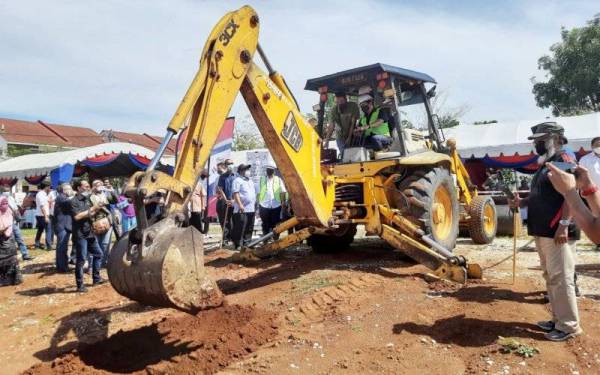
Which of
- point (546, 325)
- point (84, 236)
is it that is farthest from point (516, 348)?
point (84, 236)

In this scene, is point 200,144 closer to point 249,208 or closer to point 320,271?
point 320,271

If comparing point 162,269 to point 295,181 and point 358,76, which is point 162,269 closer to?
point 295,181

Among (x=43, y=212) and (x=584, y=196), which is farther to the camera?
(x=43, y=212)

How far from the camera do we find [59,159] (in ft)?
62.4

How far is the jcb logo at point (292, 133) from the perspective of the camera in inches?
216

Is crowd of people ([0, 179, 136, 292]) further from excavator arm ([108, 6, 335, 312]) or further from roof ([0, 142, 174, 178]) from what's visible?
roof ([0, 142, 174, 178])

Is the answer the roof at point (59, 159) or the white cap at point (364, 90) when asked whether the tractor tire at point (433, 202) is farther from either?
the roof at point (59, 159)

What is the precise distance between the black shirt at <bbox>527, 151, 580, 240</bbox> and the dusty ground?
0.89 meters

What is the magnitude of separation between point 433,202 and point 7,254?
Answer: 273 inches

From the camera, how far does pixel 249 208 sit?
9.73m

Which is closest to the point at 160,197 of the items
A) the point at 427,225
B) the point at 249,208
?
the point at 427,225

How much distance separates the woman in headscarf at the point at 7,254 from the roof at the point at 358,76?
18.1 feet

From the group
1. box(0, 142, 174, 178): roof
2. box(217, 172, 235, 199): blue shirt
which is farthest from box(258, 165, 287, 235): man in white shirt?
box(0, 142, 174, 178): roof

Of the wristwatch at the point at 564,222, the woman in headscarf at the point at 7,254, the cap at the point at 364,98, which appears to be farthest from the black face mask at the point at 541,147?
the woman in headscarf at the point at 7,254
